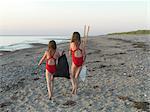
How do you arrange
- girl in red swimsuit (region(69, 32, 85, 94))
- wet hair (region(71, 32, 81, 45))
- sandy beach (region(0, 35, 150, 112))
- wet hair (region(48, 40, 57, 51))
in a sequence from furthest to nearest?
girl in red swimsuit (region(69, 32, 85, 94))
wet hair (region(71, 32, 81, 45))
wet hair (region(48, 40, 57, 51))
sandy beach (region(0, 35, 150, 112))

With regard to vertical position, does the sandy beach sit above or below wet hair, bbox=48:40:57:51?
below

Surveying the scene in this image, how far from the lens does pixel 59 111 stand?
11.4 meters

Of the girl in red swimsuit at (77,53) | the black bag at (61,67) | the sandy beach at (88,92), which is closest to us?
the sandy beach at (88,92)

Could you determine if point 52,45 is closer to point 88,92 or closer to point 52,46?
point 52,46

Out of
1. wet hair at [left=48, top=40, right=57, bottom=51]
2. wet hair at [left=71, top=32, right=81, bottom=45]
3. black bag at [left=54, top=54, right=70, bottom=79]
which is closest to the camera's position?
wet hair at [left=48, top=40, right=57, bottom=51]

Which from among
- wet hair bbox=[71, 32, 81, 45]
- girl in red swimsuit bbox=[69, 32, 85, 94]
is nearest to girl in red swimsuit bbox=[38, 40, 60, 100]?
girl in red swimsuit bbox=[69, 32, 85, 94]

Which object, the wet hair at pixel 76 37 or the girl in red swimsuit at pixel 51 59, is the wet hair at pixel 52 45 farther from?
the wet hair at pixel 76 37

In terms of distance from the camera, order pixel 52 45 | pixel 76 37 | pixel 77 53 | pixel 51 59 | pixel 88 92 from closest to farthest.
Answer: pixel 52 45 < pixel 76 37 < pixel 51 59 < pixel 77 53 < pixel 88 92

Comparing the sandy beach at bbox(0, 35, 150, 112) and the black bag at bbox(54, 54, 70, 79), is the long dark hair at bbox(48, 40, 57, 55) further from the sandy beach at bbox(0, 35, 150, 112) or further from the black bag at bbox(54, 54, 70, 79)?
the sandy beach at bbox(0, 35, 150, 112)

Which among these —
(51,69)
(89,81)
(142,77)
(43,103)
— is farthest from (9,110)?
(142,77)

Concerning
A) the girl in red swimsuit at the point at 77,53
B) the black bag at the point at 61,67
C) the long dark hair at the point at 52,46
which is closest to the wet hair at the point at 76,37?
the girl in red swimsuit at the point at 77,53

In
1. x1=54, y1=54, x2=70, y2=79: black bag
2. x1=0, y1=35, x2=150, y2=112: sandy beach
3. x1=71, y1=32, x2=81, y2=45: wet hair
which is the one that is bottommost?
x1=0, y1=35, x2=150, y2=112: sandy beach

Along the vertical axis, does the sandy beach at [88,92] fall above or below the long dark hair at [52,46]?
below

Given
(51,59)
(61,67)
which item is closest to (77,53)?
(61,67)
